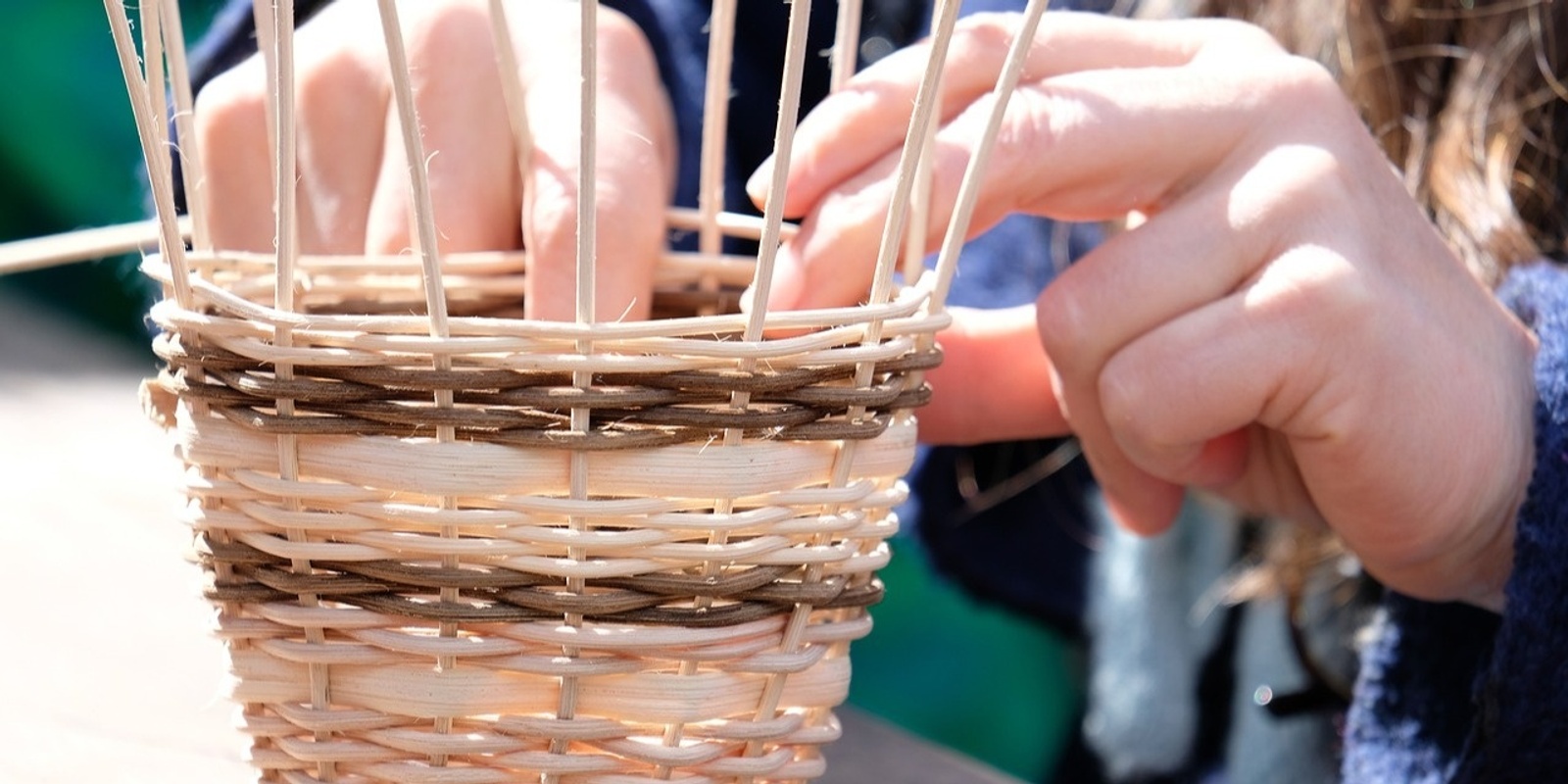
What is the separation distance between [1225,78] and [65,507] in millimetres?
600

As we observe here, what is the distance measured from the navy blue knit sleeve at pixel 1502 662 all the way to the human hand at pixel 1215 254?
2 centimetres

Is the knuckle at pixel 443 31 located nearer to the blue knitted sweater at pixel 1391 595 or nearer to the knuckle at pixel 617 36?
the knuckle at pixel 617 36

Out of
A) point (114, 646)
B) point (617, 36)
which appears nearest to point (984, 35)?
point (617, 36)

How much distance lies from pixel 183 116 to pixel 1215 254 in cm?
28

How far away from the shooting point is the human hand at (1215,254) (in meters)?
0.35

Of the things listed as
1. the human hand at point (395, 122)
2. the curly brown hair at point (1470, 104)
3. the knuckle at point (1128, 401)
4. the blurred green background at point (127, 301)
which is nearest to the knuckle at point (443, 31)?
the human hand at point (395, 122)

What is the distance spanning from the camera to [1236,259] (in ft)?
1.21

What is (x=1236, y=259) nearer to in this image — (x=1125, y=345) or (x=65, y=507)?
(x=1125, y=345)

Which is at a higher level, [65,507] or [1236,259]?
[1236,259]

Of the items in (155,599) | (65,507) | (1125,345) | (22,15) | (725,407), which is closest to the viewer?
(725,407)

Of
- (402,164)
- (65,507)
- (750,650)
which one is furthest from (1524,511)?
(65,507)

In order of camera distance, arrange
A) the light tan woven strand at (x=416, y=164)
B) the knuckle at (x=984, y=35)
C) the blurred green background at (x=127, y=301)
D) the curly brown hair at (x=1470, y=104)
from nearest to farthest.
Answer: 1. the light tan woven strand at (x=416, y=164)
2. the knuckle at (x=984, y=35)
3. the curly brown hair at (x=1470, y=104)
4. the blurred green background at (x=127, y=301)

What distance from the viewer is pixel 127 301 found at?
1.50 m

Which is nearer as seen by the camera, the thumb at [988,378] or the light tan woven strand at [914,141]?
the light tan woven strand at [914,141]
